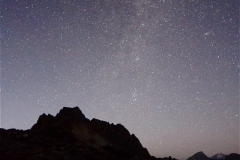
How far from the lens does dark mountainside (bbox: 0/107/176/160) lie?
25062mm

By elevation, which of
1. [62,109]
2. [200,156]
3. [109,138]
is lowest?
[200,156]

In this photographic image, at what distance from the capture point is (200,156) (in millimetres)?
137625

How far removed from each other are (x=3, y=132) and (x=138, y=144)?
29.2 meters

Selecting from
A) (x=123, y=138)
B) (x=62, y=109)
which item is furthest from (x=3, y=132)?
(x=123, y=138)

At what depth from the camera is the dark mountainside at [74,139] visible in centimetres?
2506

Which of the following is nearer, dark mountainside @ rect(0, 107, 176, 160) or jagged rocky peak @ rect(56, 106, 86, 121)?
dark mountainside @ rect(0, 107, 176, 160)

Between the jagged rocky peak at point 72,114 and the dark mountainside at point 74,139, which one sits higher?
the jagged rocky peak at point 72,114

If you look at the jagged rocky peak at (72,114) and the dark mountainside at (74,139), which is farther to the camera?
the jagged rocky peak at (72,114)

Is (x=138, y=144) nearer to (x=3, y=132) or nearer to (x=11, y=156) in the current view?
(x=3, y=132)

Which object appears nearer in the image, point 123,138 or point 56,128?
point 56,128

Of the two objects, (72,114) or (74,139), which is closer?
(74,139)

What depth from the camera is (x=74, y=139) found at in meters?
37.7

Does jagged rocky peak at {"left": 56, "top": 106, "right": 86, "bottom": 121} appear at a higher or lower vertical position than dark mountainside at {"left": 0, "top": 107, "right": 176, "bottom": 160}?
higher

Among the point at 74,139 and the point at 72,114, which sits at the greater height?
the point at 72,114
